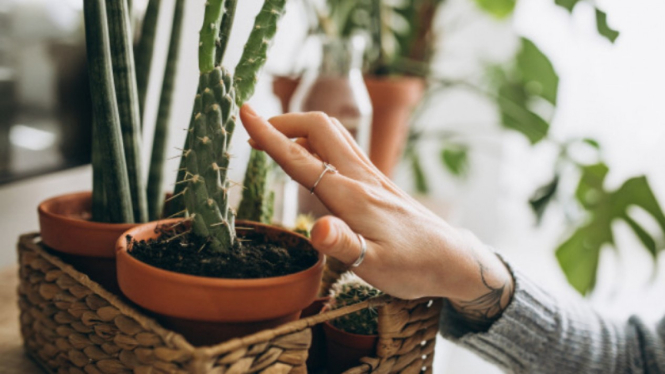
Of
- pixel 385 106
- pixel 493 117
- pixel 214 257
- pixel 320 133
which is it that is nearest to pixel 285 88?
pixel 385 106

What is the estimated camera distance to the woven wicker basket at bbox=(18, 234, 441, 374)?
0.37m

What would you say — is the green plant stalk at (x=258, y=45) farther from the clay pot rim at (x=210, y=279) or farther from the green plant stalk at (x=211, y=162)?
the clay pot rim at (x=210, y=279)

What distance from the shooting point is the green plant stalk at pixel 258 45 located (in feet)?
1.44

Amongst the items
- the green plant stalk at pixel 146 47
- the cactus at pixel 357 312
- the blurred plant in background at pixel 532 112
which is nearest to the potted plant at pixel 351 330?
the cactus at pixel 357 312

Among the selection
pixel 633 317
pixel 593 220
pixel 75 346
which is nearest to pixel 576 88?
pixel 593 220

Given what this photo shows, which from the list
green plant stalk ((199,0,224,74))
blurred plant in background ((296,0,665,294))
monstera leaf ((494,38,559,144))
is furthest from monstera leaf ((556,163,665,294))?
green plant stalk ((199,0,224,74))

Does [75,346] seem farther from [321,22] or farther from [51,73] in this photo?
[321,22]

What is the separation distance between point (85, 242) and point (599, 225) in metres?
0.96

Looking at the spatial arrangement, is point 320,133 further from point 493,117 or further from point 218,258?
point 493,117

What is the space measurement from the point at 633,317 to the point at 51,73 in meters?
0.93

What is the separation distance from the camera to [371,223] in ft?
1.50

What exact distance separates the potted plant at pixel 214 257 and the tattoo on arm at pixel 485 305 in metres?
0.22

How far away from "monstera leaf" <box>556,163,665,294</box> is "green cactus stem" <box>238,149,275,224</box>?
67 centimetres

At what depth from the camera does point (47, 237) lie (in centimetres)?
52
